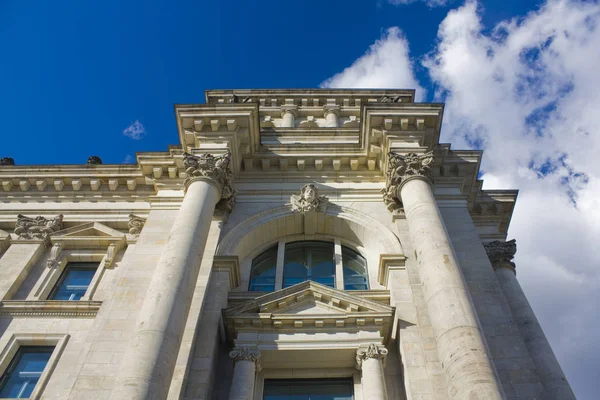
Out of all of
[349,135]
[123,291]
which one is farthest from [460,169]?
[123,291]

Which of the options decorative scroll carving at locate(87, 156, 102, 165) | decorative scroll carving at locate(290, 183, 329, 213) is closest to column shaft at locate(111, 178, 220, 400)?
decorative scroll carving at locate(290, 183, 329, 213)

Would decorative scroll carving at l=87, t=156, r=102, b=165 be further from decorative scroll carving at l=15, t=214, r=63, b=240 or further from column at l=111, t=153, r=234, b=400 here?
column at l=111, t=153, r=234, b=400

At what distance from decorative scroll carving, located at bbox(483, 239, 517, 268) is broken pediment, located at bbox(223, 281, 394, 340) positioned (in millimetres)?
7423

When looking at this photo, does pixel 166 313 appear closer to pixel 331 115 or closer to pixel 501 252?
pixel 501 252

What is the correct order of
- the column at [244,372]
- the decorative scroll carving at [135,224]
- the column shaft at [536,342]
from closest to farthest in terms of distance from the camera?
1. the column at [244,372]
2. the column shaft at [536,342]
3. the decorative scroll carving at [135,224]

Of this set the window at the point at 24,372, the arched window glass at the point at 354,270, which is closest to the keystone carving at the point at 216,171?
the arched window glass at the point at 354,270

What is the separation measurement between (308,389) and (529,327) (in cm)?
791

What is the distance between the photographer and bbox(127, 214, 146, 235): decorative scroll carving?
64.6ft

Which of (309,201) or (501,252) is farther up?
(309,201)

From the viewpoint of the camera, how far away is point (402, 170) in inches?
712

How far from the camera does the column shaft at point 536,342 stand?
51.1 ft

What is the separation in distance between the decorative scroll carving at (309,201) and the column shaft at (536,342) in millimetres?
7016

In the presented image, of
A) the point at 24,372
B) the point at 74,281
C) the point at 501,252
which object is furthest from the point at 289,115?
the point at 24,372

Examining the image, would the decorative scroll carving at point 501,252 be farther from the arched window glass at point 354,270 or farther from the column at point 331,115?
the column at point 331,115
